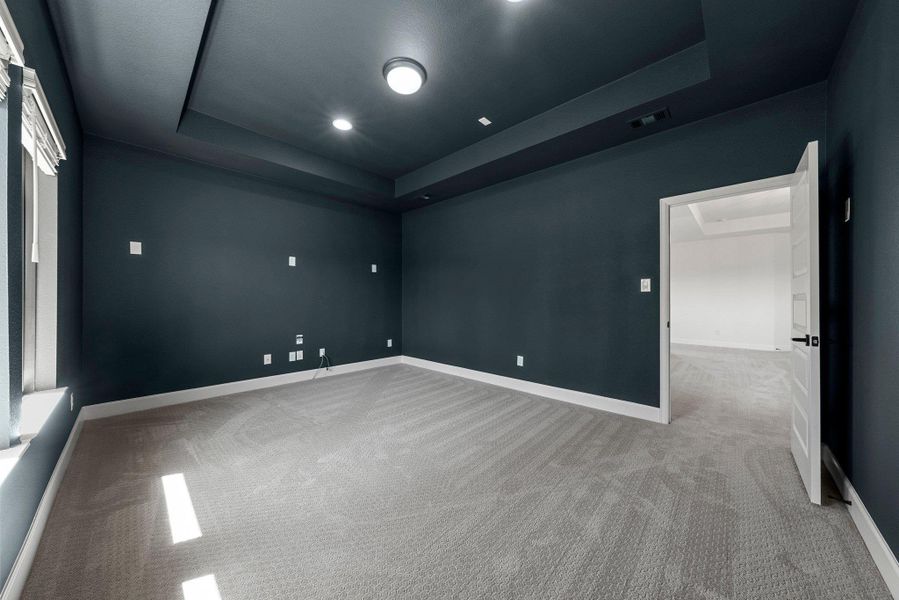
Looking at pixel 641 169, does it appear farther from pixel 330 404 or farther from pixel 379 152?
pixel 330 404

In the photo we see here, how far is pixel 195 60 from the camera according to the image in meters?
2.20

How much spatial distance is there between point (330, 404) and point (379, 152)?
283 centimetres

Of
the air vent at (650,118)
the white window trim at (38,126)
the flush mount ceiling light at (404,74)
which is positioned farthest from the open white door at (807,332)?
the white window trim at (38,126)

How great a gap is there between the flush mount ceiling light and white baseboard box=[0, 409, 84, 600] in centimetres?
308

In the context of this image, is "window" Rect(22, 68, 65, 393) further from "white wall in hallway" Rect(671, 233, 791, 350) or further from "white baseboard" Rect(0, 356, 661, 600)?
"white wall in hallway" Rect(671, 233, 791, 350)

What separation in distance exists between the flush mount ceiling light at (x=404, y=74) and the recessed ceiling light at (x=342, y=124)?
0.86 m

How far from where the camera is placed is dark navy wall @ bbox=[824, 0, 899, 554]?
1431 millimetres

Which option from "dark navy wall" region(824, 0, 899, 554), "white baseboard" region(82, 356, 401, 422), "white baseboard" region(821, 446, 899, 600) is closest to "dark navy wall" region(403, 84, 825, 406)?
"dark navy wall" region(824, 0, 899, 554)

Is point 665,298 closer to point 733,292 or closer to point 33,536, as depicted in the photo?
point 33,536

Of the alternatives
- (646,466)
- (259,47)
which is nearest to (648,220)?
(646,466)

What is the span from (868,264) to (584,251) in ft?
6.86

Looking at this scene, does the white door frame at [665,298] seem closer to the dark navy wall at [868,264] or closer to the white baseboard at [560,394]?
the white baseboard at [560,394]

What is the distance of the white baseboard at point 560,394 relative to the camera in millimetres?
3172

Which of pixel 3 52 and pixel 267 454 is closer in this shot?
pixel 3 52
